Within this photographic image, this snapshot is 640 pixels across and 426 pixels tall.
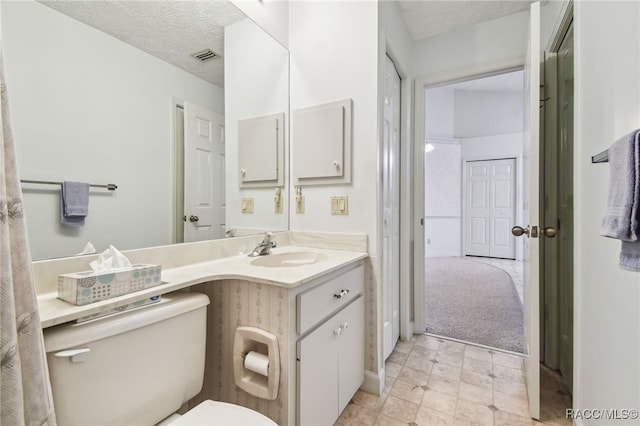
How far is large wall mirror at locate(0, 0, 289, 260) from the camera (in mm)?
883

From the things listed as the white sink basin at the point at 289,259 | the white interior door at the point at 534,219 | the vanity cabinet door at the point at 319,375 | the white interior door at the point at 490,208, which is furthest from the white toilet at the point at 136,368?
the white interior door at the point at 490,208

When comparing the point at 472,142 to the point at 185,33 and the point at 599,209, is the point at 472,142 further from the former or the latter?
the point at 185,33

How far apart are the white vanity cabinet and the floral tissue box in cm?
54

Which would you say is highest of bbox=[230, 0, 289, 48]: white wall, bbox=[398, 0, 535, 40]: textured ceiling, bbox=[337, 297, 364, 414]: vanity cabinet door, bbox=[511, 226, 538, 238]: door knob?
bbox=[398, 0, 535, 40]: textured ceiling

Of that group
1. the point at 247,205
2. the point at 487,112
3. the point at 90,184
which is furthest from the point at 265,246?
the point at 487,112

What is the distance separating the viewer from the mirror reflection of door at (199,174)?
4.24 ft

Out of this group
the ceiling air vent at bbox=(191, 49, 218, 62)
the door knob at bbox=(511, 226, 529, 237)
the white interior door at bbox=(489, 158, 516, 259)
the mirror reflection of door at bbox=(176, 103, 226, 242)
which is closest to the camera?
the mirror reflection of door at bbox=(176, 103, 226, 242)

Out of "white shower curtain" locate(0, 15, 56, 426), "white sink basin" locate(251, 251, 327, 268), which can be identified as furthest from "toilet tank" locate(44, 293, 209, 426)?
"white sink basin" locate(251, 251, 327, 268)

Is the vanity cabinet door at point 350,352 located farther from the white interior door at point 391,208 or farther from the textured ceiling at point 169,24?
the textured ceiling at point 169,24

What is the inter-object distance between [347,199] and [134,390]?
128cm

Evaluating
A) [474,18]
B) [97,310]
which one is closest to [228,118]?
[97,310]

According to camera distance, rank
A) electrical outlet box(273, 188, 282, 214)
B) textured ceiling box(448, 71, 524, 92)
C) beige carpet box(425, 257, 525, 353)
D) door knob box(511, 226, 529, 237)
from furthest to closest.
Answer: textured ceiling box(448, 71, 524, 92) → beige carpet box(425, 257, 525, 353) → electrical outlet box(273, 188, 282, 214) → door knob box(511, 226, 529, 237)

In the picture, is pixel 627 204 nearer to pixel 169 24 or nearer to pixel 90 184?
pixel 90 184

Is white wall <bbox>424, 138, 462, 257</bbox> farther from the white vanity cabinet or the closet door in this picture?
the white vanity cabinet
